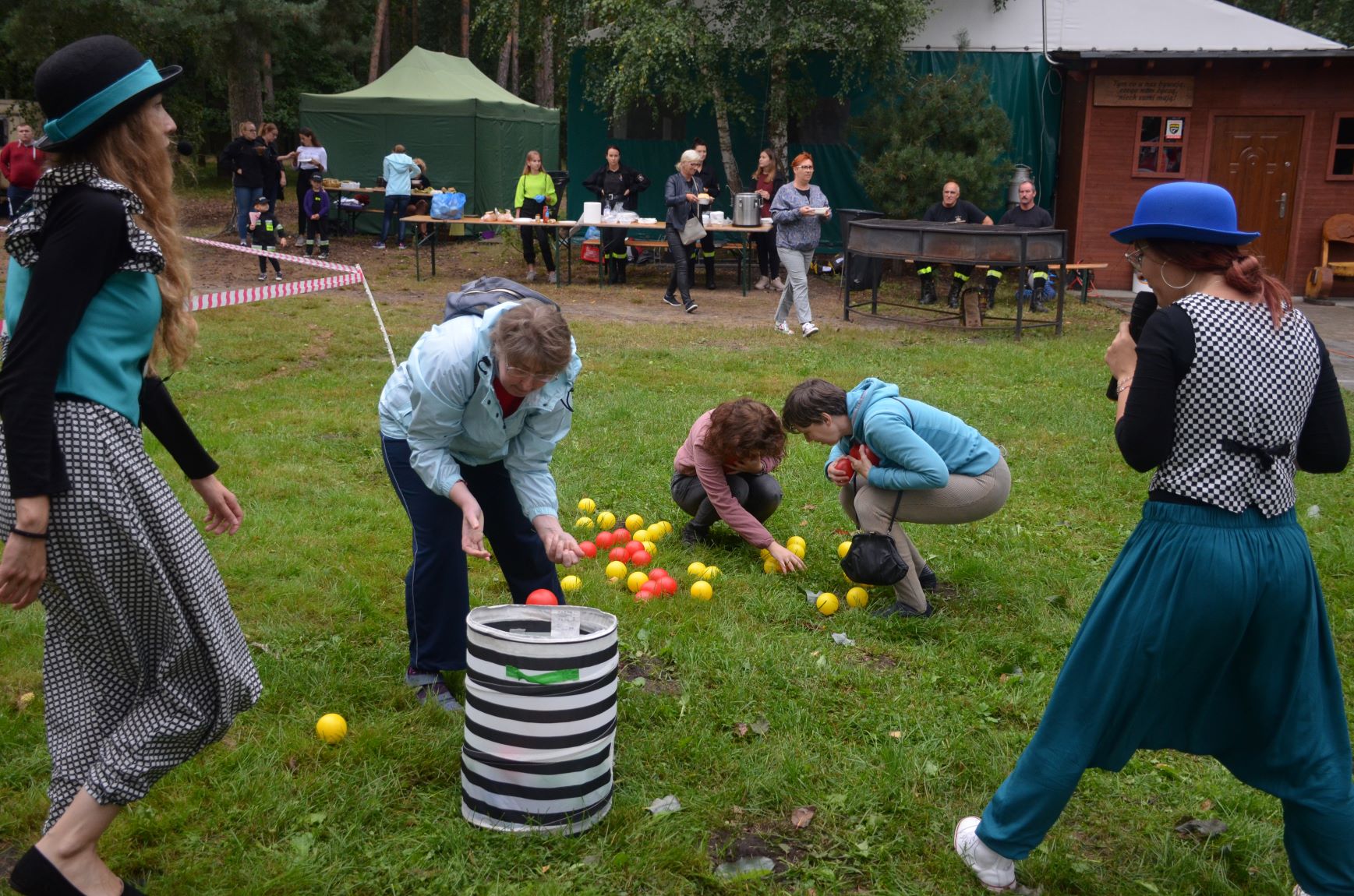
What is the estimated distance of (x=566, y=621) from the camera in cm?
349

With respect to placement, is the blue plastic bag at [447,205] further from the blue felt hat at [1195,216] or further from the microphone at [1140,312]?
the blue felt hat at [1195,216]

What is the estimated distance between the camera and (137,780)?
2.66 metres

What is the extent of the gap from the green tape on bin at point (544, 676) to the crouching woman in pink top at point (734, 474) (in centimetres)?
227

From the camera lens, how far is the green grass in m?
3.26

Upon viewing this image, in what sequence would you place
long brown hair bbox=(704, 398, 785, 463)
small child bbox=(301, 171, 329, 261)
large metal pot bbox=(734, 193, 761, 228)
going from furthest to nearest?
small child bbox=(301, 171, 329, 261) < large metal pot bbox=(734, 193, 761, 228) < long brown hair bbox=(704, 398, 785, 463)

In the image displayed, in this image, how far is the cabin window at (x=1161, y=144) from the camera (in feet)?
58.2

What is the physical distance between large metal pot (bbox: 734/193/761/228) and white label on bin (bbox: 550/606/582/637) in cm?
1289

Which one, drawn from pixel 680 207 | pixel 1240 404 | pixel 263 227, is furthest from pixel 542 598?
pixel 263 227

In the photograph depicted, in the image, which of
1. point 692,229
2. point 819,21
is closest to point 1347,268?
point 819,21

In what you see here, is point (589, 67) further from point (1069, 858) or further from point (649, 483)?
point (1069, 858)

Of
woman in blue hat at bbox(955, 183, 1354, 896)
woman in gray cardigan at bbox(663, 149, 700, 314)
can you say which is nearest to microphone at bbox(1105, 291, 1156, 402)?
woman in blue hat at bbox(955, 183, 1354, 896)

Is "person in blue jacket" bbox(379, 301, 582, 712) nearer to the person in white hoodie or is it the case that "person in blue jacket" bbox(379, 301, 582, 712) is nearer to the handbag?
the handbag

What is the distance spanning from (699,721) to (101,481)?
2272 millimetres

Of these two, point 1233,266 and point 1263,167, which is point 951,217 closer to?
point 1263,167
